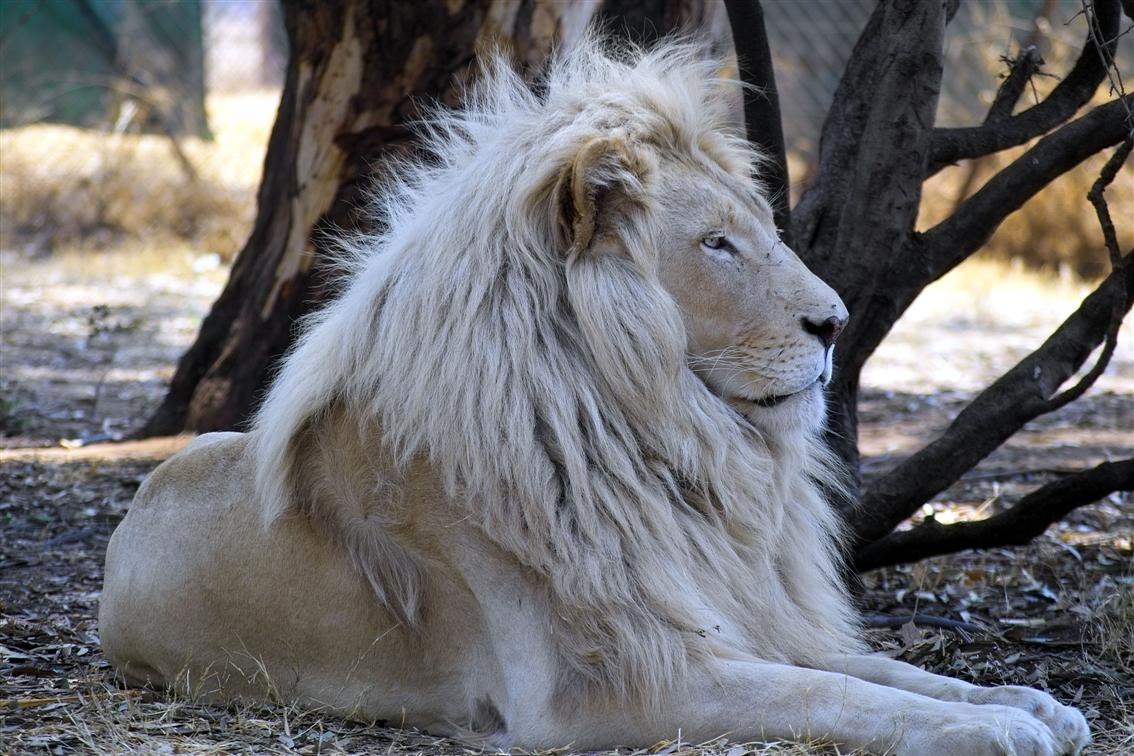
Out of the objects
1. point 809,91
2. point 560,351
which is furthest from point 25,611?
point 809,91

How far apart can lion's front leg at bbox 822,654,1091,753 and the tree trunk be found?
2329mm

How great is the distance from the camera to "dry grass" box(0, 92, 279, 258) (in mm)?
11102

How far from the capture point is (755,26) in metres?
3.66

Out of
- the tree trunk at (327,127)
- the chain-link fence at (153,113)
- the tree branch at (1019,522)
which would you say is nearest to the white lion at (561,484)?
the tree branch at (1019,522)

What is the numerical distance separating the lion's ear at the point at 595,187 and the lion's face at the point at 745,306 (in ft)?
0.29

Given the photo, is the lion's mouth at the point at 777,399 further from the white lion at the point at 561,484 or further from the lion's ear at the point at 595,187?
the lion's ear at the point at 595,187

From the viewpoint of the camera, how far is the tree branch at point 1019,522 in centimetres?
359

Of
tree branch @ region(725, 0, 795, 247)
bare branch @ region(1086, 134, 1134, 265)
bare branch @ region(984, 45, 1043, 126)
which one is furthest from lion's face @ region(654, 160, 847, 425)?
bare branch @ region(984, 45, 1043, 126)

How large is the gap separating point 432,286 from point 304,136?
264 cm

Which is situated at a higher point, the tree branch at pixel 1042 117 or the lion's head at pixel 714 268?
the tree branch at pixel 1042 117

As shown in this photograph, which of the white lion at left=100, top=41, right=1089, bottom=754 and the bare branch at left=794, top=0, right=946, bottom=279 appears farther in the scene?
the bare branch at left=794, top=0, right=946, bottom=279

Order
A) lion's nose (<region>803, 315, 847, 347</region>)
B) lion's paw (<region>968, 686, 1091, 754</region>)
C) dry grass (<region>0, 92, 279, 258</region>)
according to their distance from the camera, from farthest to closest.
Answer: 1. dry grass (<region>0, 92, 279, 258</region>)
2. lion's nose (<region>803, 315, 847, 347</region>)
3. lion's paw (<region>968, 686, 1091, 754</region>)

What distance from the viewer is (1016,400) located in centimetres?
359

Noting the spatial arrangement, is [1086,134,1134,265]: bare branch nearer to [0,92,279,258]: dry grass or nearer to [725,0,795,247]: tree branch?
[725,0,795,247]: tree branch
